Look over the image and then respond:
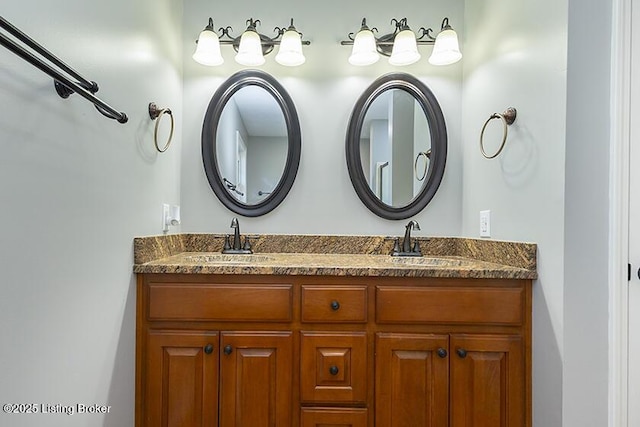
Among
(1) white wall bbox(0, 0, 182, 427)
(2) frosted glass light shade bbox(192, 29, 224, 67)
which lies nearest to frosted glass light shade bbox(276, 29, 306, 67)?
(2) frosted glass light shade bbox(192, 29, 224, 67)

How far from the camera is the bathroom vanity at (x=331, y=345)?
4.61ft

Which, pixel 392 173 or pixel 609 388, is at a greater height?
pixel 392 173

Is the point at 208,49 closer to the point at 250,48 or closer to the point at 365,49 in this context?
the point at 250,48

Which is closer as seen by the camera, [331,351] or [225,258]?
[331,351]

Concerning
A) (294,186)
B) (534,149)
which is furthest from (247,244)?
(534,149)

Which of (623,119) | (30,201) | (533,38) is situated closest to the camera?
(30,201)

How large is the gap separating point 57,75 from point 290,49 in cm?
122

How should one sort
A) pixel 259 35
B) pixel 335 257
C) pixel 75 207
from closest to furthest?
1. pixel 75 207
2. pixel 335 257
3. pixel 259 35

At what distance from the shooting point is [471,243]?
1843 millimetres

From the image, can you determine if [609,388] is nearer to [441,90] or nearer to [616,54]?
[616,54]

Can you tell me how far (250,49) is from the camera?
6.10 feet

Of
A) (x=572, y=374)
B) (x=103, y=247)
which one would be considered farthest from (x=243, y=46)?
(x=572, y=374)

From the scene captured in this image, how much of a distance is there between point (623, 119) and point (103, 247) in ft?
5.81

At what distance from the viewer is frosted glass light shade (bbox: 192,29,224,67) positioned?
1854 mm
